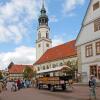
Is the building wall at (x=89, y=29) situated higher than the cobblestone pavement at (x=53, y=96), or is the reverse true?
the building wall at (x=89, y=29)

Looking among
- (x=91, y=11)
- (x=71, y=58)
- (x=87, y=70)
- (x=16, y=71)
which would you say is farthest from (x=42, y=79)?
(x=16, y=71)

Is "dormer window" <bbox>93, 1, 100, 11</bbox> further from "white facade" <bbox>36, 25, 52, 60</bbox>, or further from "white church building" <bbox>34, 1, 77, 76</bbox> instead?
"white facade" <bbox>36, 25, 52, 60</bbox>

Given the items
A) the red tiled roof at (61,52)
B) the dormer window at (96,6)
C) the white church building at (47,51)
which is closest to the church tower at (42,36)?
the white church building at (47,51)

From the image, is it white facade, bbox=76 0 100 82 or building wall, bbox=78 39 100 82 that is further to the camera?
white facade, bbox=76 0 100 82

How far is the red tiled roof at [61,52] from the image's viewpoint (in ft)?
243

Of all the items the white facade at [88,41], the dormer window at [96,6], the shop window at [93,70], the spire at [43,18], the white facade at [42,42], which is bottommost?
the shop window at [93,70]

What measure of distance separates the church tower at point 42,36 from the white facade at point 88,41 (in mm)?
56113

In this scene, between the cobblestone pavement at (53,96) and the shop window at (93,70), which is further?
the shop window at (93,70)

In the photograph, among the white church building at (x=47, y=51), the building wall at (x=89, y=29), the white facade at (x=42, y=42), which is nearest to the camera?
the building wall at (x=89, y=29)

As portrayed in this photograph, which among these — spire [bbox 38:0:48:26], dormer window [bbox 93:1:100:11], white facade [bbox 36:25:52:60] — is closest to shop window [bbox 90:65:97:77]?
dormer window [bbox 93:1:100:11]

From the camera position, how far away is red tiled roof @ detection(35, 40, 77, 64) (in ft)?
243

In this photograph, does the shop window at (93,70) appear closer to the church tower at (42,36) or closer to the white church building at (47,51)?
the white church building at (47,51)

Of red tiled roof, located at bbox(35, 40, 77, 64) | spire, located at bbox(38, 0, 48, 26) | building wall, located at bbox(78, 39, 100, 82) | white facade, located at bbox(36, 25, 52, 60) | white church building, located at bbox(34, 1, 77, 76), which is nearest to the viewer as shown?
building wall, located at bbox(78, 39, 100, 82)

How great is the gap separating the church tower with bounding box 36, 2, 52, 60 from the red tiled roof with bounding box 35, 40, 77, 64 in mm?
6977
